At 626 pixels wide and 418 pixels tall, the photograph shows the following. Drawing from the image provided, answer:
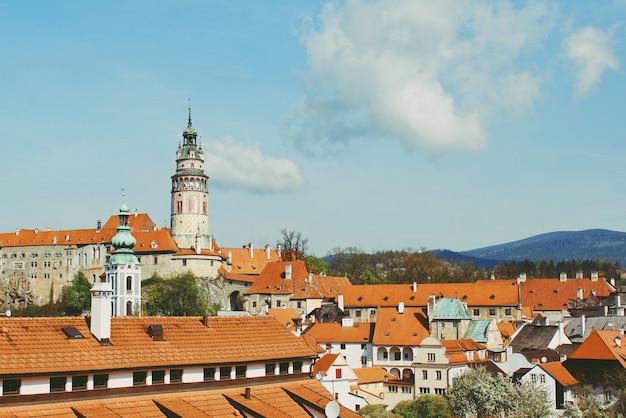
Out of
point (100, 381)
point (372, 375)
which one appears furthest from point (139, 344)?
point (372, 375)

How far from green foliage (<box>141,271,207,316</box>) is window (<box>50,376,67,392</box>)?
6909 cm

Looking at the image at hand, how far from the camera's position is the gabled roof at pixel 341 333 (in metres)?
74.0

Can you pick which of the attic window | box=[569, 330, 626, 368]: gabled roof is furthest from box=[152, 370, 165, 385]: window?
box=[569, 330, 626, 368]: gabled roof

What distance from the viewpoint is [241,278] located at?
110000 millimetres

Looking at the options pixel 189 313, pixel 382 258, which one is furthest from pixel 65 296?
pixel 382 258

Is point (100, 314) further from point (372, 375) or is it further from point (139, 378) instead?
point (372, 375)

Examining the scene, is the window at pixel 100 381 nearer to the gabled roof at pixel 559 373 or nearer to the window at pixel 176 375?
the window at pixel 176 375

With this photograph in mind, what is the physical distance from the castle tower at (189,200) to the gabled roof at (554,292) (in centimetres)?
4126

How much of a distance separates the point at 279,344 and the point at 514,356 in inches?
1192

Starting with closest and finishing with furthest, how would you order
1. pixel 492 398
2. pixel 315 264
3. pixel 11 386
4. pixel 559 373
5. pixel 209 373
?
pixel 11 386, pixel 209 373, pixel 492 398, pixel 559 373, pixel 315 264

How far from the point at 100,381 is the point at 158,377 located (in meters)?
2.40

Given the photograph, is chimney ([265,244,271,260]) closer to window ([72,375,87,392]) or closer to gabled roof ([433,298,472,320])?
gabled roof ([433,298,472,320])

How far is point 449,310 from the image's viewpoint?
75.3 metres

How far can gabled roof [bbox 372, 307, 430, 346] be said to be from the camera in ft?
231
